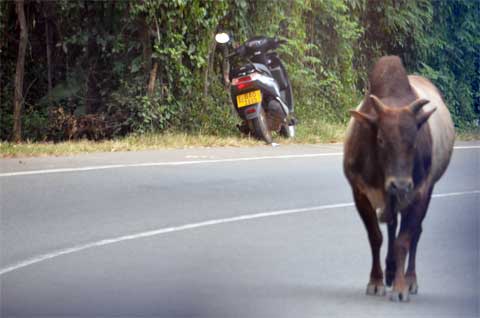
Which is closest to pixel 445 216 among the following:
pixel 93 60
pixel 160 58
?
pixel 160 58

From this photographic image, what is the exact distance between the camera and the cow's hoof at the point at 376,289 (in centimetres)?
508

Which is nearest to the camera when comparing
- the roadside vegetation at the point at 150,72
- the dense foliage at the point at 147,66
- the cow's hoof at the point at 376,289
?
the cow's hoof at the point at 376,289

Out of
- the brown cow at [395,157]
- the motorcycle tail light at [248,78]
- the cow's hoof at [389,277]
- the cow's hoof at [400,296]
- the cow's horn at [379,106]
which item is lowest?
the motorcycle tail light at [248,78]

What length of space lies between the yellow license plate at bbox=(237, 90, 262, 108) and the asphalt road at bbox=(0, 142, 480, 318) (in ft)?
4.43

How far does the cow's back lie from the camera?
4907 millimetres

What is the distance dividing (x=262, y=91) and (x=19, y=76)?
3.47m

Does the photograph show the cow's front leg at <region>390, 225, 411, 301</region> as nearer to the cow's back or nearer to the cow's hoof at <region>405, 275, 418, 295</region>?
the cow's hoof at <region>405, 275, 418, 295</region>

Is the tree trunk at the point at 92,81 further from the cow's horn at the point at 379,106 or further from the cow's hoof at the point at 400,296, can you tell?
the cow's horn at the point at 379,106

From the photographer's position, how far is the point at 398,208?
14.7 feet

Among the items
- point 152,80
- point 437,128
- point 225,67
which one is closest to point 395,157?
point 437,128

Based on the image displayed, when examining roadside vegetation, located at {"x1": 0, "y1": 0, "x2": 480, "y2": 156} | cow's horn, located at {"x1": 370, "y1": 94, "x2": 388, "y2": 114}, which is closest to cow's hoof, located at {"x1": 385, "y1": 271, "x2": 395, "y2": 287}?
cow's horn, located at {"x1": 370, "y1": 94, "x2": 388, "y2": 114}

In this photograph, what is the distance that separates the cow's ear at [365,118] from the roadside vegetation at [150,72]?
29.4ft

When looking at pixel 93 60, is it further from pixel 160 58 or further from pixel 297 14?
pixel 297 14

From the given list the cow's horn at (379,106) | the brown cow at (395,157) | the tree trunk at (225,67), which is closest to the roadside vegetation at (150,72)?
the tree trunk at (225,67)
